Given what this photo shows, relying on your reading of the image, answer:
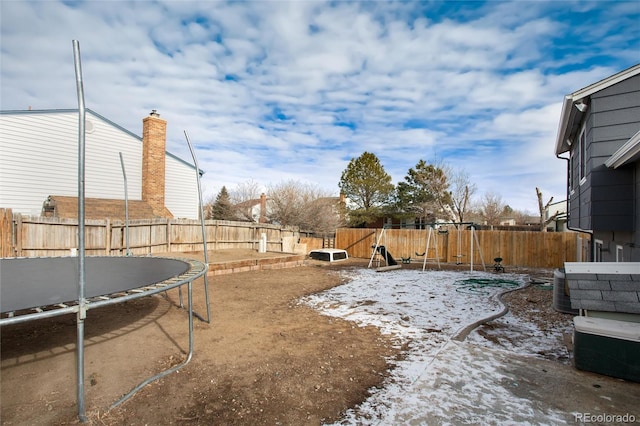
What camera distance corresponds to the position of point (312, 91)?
11.1 metres

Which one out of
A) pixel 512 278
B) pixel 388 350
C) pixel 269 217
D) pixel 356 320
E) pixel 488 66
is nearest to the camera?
pixel 388 350

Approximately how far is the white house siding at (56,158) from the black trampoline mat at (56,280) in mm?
7614

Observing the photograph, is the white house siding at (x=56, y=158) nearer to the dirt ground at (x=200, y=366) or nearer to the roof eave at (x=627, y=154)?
the dirt ground at (x=200, y=366)

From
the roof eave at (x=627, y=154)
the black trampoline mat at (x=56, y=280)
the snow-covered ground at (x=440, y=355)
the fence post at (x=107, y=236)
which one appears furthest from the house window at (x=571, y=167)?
the fence post at (x=107, y=236)

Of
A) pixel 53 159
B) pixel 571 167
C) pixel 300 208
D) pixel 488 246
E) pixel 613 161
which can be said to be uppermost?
pixel 53 159

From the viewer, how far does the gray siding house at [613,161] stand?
14.1 ft

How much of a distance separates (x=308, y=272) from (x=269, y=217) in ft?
34.8

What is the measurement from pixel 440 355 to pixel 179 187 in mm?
13040

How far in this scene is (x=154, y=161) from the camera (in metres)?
12.5

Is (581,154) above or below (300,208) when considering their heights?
above

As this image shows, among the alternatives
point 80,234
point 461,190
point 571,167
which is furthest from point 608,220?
point 461,190

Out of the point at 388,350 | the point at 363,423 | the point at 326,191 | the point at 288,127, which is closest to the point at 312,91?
the point at 288,127

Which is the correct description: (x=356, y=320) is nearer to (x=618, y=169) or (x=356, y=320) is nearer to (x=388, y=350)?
(x=388, y=350)

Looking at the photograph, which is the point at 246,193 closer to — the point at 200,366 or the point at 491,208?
the point at 491,208
